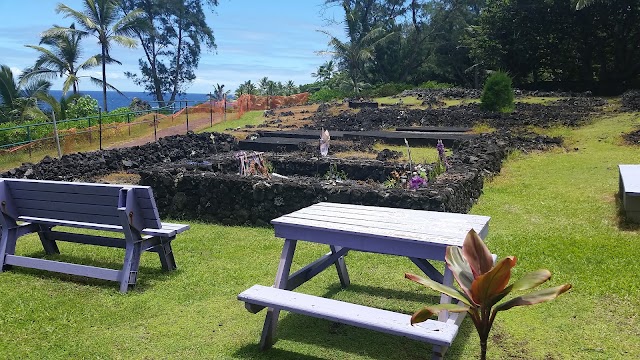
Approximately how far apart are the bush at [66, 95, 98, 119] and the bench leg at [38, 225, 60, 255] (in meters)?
21.1

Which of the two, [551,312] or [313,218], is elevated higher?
[313,218]

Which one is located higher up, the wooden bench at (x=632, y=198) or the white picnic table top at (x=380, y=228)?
the white picnic table top at (x=380, y=228)

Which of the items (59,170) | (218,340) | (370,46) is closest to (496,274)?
(218,340)

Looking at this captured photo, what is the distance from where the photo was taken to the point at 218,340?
3721 millimetres

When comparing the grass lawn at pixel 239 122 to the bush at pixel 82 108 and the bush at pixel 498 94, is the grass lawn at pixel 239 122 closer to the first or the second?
the bush at pixel 82 108

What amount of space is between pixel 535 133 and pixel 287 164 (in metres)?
6.86

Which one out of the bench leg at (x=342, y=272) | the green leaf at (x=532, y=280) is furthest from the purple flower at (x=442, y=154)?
the green leaf at (x=532, y=280)

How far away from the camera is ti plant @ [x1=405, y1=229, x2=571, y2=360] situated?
2.05m

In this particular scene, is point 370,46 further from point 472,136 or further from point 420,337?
point 420,337

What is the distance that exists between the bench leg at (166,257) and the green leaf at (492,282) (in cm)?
349

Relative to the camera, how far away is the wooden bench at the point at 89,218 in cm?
459

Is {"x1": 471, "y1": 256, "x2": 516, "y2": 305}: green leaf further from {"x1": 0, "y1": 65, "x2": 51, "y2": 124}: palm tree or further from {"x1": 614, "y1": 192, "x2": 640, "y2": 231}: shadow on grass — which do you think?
{"x1": 0, "y1": 65, "x2": 51, "y2": 124}: palm tree

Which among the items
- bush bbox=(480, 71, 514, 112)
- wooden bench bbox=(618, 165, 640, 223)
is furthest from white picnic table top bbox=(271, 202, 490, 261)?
bush bbox=(480, 71, 514, 112)

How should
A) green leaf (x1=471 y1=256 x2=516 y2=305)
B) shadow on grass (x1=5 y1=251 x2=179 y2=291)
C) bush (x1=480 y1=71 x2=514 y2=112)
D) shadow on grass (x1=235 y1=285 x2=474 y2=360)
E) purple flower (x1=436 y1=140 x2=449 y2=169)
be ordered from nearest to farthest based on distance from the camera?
green leaf (x1=471 y1=256 x2=516 y2=305), shadow on grass (x1=235 y1=285 x2=474 y2=360), shadow on grass (x1=5 y1=251 x2=179 y2=291), purple flower (x1=436 y1=140 x2=449 y2=169), bush (x1=480 y1=71 x2=514 y2=112)
